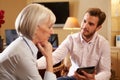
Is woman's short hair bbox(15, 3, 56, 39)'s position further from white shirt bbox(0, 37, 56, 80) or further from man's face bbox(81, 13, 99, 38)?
man's face bbox(81, 13, 99, 38)

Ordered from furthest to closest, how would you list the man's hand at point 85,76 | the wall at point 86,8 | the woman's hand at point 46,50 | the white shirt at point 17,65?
the wall at point 86,8 < the man's hand at point 85,76 < the woman's hand at point 46,50 < the white shirt at point 17,65

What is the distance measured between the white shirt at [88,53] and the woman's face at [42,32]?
0.62 metres

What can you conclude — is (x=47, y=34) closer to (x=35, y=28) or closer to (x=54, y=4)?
(x=35, y=28)

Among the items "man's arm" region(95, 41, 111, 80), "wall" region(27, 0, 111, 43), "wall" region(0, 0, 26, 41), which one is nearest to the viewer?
"man's arm" region(95, 41, 111, 80)

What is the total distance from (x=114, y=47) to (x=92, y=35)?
10.6 feet

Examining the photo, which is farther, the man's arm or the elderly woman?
the man's arm

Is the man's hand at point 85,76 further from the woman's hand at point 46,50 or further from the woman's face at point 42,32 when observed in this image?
the woman's face at point 42,32

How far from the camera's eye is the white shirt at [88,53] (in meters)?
1.95

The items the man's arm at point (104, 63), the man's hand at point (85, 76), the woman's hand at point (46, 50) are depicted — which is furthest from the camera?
the man's arm at point (104, 63)

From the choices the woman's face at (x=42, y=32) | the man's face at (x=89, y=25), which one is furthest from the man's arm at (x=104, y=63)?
the woman's face at (x=42, y=32)

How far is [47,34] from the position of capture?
4.48 feet

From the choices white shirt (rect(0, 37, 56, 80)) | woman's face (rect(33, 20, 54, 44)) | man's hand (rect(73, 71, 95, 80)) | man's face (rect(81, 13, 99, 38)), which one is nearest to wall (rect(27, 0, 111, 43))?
man's face (rect(81, 13, 99, 38))

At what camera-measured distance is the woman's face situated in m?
1.29

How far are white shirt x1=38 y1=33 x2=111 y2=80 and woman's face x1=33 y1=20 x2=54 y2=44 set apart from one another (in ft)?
2.04
